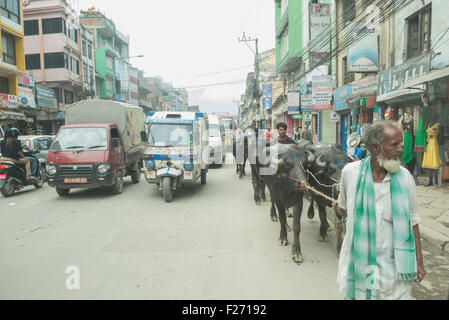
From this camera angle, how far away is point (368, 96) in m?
13.8

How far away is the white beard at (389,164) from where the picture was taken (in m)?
2.28

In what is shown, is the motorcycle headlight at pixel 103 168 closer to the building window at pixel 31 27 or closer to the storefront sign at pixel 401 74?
the storefront sign at pixel 401 74

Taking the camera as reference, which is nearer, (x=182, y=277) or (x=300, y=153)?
(x=182, y=277)

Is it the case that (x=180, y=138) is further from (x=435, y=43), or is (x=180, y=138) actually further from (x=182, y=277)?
(x=435, y=43)

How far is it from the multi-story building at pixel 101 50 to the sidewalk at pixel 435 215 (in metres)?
39.9

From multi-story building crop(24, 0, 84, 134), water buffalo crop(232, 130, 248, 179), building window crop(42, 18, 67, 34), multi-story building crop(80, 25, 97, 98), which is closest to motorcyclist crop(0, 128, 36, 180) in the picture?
water buffalo crop(232, 130, 248, 179)

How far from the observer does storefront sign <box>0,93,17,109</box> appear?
73.2ft

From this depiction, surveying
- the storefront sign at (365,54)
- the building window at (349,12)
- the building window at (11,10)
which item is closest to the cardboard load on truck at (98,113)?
the storefront sign at (365,54)

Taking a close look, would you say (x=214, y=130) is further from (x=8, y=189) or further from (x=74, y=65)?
(x=74, y=65)

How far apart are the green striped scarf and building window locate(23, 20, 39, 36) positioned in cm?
3810

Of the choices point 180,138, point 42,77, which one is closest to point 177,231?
point 180,138

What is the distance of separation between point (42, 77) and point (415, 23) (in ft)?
107

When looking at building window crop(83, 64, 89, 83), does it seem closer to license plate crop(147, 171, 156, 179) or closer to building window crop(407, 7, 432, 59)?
license plate crop(147, 171, 156, 179)
